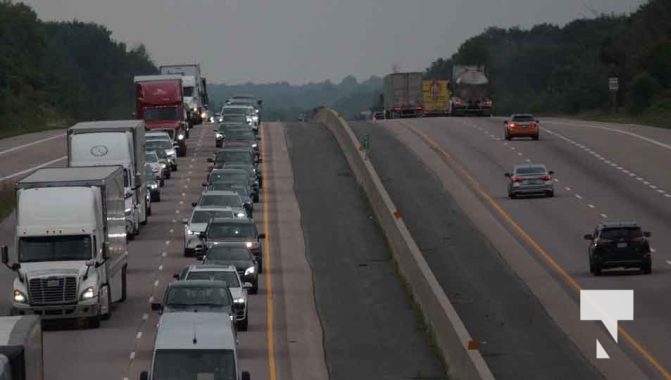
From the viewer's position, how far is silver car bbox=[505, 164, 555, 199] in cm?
6412

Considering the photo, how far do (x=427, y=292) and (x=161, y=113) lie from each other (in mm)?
45598

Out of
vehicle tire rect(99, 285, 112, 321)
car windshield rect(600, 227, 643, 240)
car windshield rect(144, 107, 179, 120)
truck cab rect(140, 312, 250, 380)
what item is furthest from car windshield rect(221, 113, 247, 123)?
truck cab rect(140, 312, 250, 380)

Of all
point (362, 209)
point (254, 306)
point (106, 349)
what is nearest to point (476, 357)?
point (106, 349)

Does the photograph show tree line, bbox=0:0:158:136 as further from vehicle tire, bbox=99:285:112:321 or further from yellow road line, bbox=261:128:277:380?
vehicle tire, bbox=99:285:112:321

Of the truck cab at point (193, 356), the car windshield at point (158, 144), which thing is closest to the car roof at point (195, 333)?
the truck cab at point (193, 356)

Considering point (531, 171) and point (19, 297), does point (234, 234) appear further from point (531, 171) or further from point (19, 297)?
point (531, 171)

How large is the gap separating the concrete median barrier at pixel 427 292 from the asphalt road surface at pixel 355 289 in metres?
0.42

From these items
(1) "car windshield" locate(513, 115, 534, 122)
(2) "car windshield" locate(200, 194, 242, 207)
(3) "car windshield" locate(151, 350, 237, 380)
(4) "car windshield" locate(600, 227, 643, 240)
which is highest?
(3) "car windshield" locate(151, 350, 237, 380)

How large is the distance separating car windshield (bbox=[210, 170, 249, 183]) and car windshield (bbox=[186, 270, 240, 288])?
2477cm

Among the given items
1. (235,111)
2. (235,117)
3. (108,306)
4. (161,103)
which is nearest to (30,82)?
(235,111)

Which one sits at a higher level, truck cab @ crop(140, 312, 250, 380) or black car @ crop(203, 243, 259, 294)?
truck cab @ crop(140, 312, 250, 380)

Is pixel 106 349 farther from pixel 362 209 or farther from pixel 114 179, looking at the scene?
pixel 362 209

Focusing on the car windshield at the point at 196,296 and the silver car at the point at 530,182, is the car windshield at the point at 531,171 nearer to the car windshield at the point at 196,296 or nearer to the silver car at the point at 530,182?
the silver car at the point at 530,182

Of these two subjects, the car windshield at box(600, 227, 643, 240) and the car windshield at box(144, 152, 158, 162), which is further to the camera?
the car windshield at box(144, 152, 158, 162)
